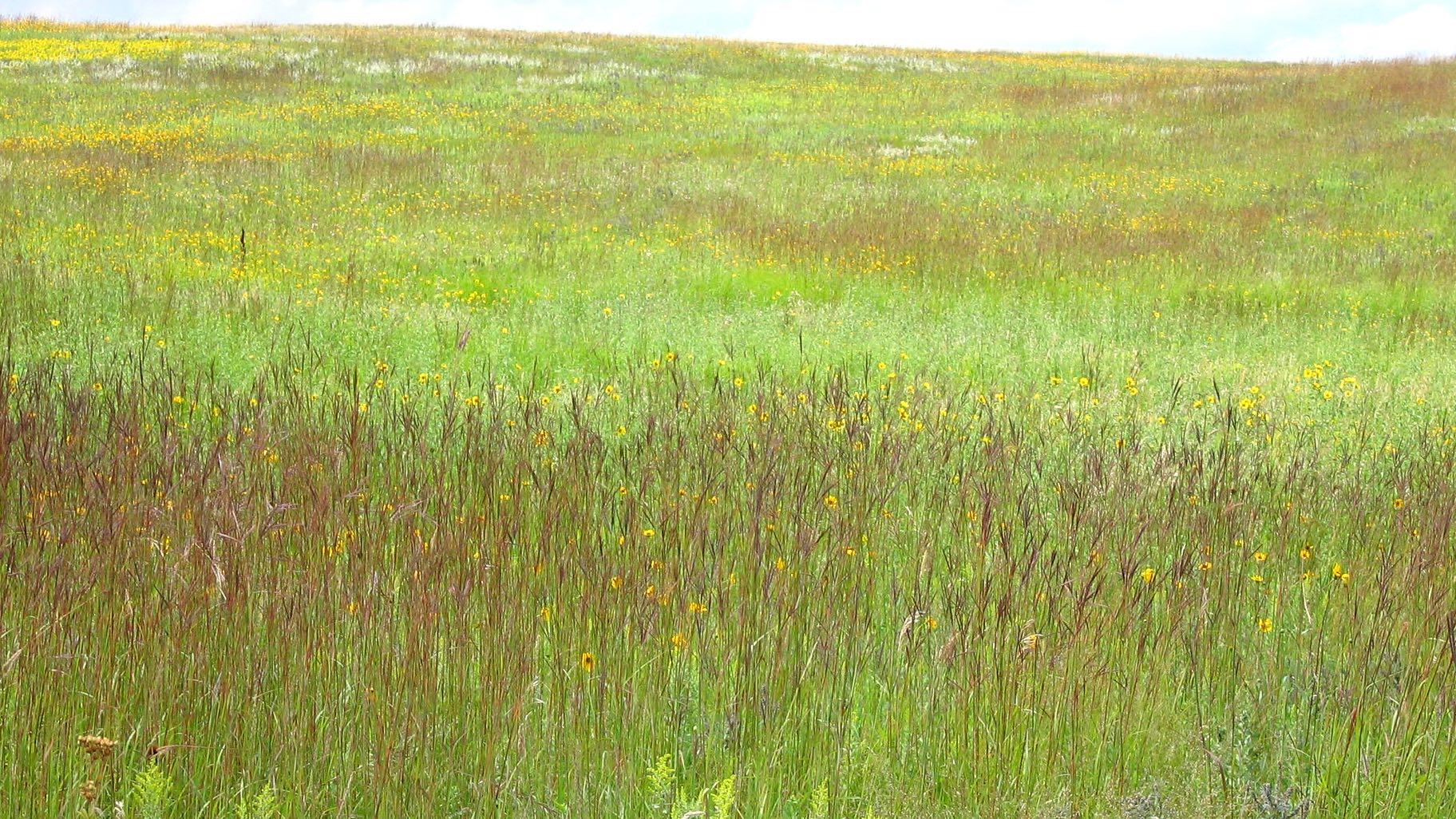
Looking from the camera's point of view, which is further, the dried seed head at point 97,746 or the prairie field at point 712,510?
the prairie field at point 712,510

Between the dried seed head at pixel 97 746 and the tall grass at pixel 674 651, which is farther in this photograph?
the tall grass at pixel 674 651

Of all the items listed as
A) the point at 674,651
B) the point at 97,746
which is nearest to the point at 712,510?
the point at 674,651

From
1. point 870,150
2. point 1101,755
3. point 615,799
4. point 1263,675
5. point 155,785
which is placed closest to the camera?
point 155,785

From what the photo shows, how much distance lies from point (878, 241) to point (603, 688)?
439 inches

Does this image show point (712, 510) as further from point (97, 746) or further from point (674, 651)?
point (97, 746)

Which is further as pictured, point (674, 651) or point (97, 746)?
point (674, 651)

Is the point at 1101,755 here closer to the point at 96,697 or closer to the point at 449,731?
the point at 449,731

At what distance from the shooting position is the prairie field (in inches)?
98.2

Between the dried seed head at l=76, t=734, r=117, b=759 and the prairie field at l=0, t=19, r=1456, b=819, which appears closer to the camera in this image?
the dried seed head at l=76, t=734, r=117, b=759

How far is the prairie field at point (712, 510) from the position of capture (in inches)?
98.2

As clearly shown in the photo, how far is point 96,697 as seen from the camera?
245 centimetres

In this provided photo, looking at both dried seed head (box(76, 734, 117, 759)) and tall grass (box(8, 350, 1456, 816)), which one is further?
tall grass (box(8, 350, 1456, 816))

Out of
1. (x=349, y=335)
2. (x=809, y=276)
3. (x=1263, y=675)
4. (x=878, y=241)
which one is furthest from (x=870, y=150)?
(x=1263, y=675)

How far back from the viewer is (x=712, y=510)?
13.0 feet
